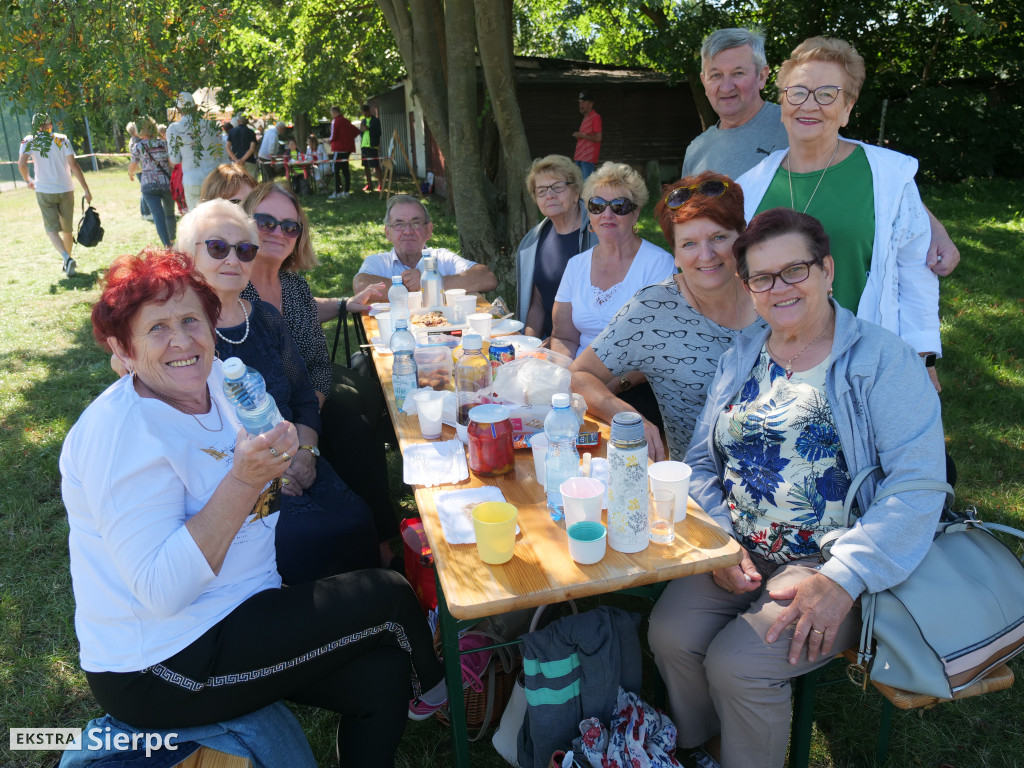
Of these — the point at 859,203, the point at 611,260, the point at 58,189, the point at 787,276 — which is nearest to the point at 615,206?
the point at 611,260

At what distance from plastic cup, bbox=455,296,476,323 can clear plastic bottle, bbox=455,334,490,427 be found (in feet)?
3.71

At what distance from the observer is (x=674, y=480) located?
1.95m

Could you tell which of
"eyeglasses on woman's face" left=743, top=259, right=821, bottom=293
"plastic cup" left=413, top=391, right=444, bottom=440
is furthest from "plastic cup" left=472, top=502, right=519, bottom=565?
"eyeglasses on woman's face" left=743, top=259, right=821, bottom=293

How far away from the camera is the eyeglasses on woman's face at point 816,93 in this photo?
104 inches

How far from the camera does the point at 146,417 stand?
181 centimetres

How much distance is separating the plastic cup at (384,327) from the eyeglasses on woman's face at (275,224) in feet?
1.97

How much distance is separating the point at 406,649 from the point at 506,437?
70 cm

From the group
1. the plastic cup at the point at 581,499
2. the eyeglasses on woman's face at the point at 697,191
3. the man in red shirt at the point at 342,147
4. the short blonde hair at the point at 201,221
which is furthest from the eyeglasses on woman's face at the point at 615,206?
the man in red shirt at the point at 342,147

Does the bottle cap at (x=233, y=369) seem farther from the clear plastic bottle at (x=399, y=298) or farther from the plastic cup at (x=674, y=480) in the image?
the clear plastic bottle at (x=399, y=298)

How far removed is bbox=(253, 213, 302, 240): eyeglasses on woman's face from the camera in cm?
350

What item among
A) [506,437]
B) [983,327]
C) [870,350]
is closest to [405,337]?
[506,437]

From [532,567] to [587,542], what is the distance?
0.51ft

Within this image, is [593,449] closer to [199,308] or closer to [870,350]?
[870,350]

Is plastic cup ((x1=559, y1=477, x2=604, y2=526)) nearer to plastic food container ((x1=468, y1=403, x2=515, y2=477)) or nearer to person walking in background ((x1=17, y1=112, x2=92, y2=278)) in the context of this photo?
plastic food container ((x1=468, y1=403, x2=515, y2=477))
